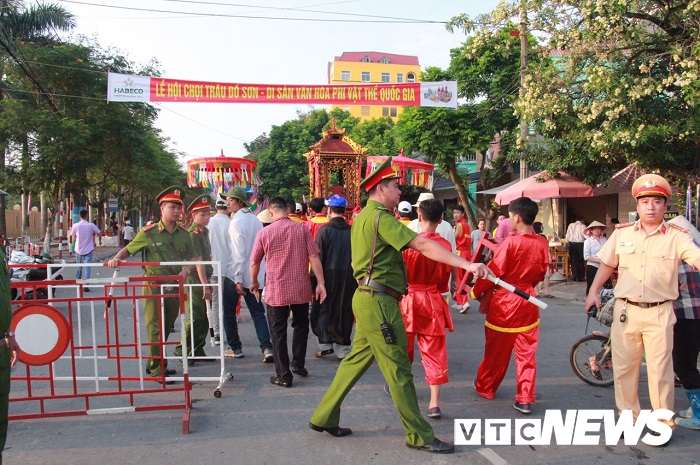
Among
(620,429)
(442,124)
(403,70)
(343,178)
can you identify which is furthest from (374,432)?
(403,70)

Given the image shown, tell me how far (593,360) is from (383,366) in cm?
261

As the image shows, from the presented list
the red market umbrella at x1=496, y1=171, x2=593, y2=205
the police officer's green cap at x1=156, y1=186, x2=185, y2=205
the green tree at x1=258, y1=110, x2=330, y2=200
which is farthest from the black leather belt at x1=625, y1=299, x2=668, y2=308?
the green tree at x1=258, y1=110, x2=330, y2=200

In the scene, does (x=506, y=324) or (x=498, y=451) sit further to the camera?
(x=506, y=324)

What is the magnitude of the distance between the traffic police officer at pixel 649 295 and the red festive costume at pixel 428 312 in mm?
1295

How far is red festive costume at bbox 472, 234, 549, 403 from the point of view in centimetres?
449

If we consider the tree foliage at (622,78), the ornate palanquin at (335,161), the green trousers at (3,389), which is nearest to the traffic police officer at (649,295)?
the green trousers at (3,389)

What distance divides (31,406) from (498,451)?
3966 mm

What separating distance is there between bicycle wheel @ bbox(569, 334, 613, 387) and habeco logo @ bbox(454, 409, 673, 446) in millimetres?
840

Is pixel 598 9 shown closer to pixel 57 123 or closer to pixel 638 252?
pixel 638 252

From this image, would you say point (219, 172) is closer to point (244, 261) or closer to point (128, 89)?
point (128, 89)

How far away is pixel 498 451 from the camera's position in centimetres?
Answer: 376

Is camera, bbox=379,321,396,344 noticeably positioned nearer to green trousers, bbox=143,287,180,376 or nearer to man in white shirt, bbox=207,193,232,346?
green trousers, bbox=143,287,180,376

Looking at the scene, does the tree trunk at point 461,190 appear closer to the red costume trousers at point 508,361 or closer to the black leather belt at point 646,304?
the red costume trousers at point 508,361

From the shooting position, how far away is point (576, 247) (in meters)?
13.5
